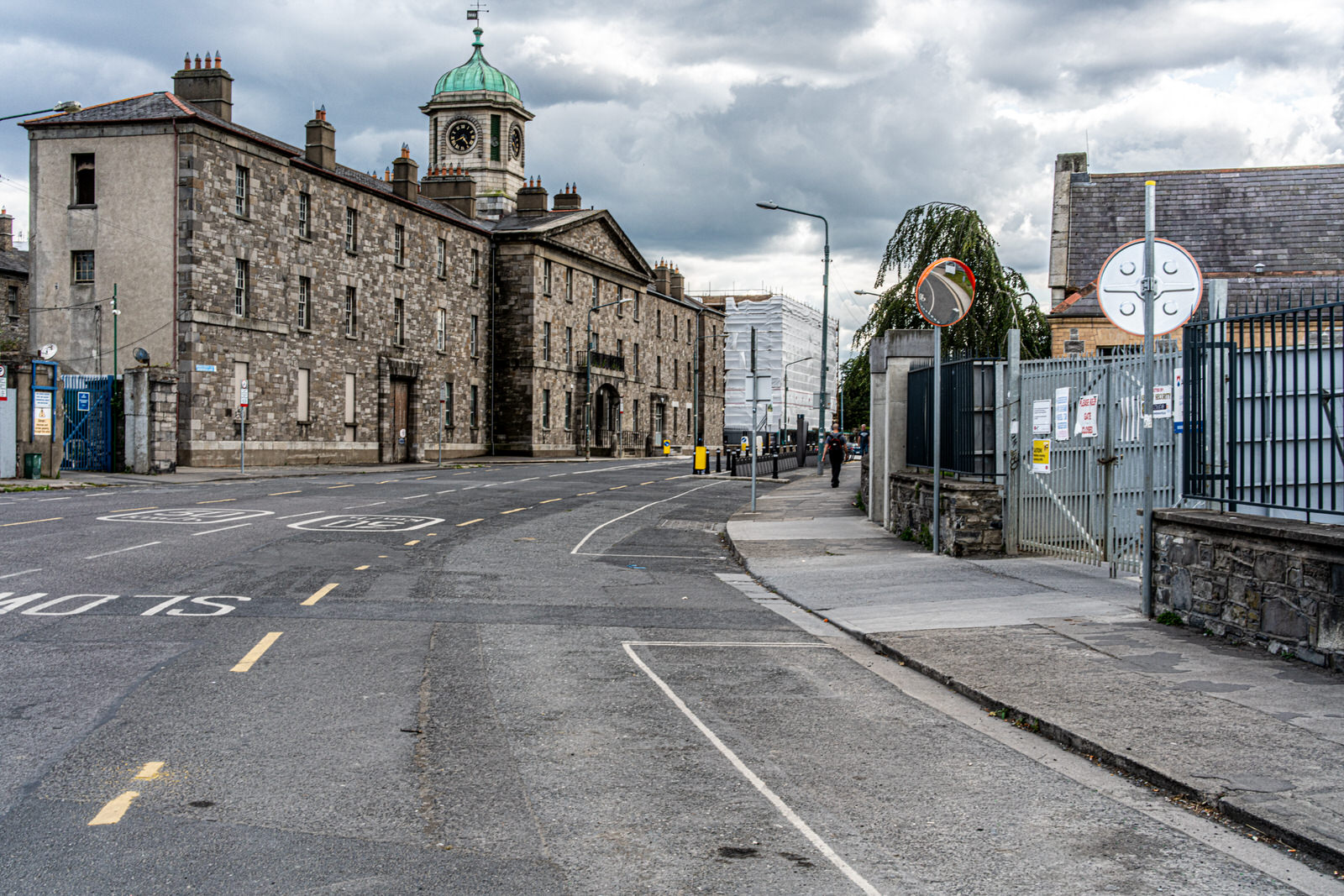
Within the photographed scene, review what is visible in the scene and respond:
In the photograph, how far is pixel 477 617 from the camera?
10969mm

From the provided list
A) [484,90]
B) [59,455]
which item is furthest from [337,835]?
[484,90]

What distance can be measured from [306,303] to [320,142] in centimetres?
699

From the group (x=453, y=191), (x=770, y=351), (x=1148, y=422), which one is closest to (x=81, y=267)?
(x=453, y=191)

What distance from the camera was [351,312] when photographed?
49.2 m

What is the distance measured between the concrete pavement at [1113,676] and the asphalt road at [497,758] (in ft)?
1.19

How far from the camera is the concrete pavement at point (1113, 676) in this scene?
5734 millimetres

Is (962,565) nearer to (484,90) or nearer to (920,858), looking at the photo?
(920,858)

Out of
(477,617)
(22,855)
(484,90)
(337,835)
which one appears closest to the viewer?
(22,855)

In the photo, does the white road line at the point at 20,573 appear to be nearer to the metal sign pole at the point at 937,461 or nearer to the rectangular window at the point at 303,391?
the metal sign pole at the point at 937,461

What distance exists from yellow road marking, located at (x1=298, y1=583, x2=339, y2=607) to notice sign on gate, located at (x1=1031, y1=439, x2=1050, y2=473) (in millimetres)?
8623

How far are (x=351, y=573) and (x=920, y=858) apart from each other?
397 inches

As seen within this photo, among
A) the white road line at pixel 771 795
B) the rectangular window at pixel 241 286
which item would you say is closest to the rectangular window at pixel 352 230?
the rectangular window at pixel 241 286

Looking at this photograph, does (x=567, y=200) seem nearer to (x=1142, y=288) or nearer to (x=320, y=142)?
(x=320, y=142)

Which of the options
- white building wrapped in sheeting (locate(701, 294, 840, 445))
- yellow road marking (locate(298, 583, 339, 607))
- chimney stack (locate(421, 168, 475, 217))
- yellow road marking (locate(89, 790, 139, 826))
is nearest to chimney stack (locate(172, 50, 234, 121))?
chimney stack (locate(421, 168, 475, 217))
